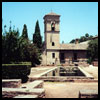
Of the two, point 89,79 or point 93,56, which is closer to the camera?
point 89,79

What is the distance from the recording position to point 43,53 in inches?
Result: 1438

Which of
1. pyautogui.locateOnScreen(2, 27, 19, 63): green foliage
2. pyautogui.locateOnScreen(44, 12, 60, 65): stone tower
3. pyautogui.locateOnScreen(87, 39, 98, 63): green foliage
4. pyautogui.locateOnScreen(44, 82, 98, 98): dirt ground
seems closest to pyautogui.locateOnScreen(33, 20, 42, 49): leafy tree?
pyautogui.locateOnScreen(44, 12, 60, 65): stone tower

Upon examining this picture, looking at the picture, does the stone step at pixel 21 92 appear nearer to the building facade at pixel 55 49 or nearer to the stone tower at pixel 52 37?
the building facade at pixel 55 49

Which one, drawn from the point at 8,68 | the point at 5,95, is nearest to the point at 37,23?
the point at 8,68

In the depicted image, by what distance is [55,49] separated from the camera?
3697cm

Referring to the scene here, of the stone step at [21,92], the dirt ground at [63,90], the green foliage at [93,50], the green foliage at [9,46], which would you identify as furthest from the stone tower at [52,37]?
the stone step at [21,92]

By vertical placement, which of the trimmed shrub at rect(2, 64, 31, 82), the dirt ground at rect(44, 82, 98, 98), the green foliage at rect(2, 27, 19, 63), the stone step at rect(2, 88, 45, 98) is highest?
the green foliage at rect(2, 27, 19, 63)

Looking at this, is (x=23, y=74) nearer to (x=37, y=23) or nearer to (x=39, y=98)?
(x=39, y=98)

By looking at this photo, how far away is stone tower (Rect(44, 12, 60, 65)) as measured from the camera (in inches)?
1433

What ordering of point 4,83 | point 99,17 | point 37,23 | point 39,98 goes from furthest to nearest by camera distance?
point 37,23 → point 4,83 → point 39,98 → point 99,17

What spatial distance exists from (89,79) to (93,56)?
24.4 m

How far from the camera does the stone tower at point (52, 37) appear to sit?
1433 inches

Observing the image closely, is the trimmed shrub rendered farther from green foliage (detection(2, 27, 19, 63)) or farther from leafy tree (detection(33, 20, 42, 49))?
leafy tree (detection(33, 20, 42, 49))

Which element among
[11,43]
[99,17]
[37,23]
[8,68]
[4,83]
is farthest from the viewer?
[37,23]
